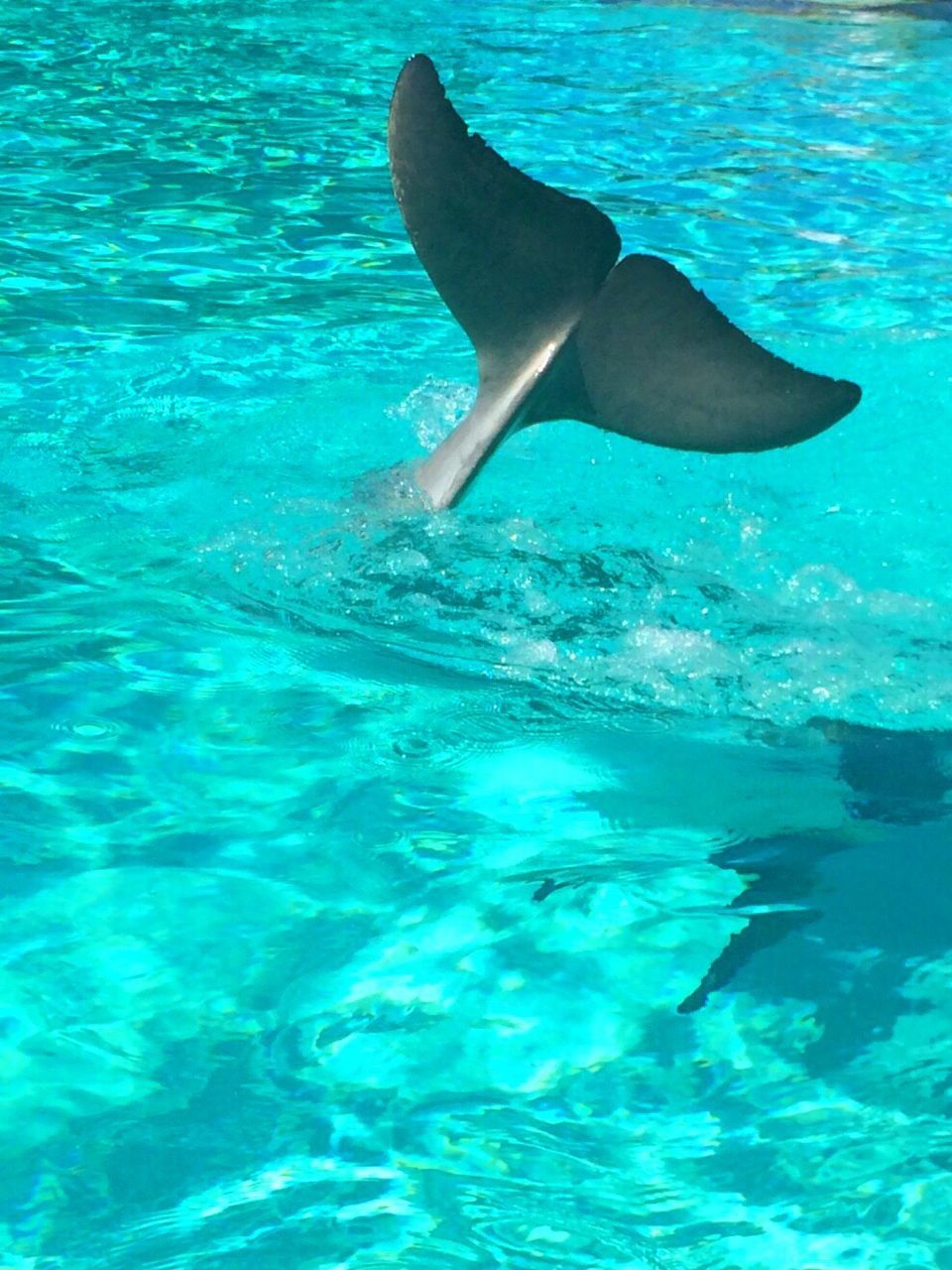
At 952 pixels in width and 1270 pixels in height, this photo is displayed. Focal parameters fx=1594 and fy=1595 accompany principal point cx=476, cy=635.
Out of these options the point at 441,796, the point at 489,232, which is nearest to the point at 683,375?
the point at 489,232

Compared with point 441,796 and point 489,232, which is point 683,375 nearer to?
point 489,232

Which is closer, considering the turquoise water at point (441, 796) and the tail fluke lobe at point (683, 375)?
the turquoise water at point (441, 796)

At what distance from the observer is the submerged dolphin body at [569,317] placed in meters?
3.63

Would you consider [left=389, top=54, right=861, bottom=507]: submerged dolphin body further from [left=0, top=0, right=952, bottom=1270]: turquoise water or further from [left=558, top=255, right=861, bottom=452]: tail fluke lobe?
[left=0, top=0, right=952, bottom=1270]: turquoise water

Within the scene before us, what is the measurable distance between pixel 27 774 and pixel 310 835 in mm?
667

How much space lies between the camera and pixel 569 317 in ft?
12.6

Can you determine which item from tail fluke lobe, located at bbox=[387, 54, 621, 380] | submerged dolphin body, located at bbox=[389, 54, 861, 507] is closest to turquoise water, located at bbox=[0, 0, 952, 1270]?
submerged dolphin body, located at bbox=[389, 54, 861, 507]

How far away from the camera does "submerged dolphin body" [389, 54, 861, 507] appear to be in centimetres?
363

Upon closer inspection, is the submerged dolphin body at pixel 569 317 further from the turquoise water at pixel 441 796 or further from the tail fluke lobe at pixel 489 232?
the turquoise water at pixel 441 796

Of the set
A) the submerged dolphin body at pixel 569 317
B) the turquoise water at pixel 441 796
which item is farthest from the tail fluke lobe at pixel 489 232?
the turquoise water at pixel 441 796

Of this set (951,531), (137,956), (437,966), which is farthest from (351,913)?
(951,531)

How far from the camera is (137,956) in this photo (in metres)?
3.06

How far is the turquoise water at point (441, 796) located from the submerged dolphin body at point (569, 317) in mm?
652

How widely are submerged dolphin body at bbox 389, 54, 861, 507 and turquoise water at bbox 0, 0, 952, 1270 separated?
0.65 metres
